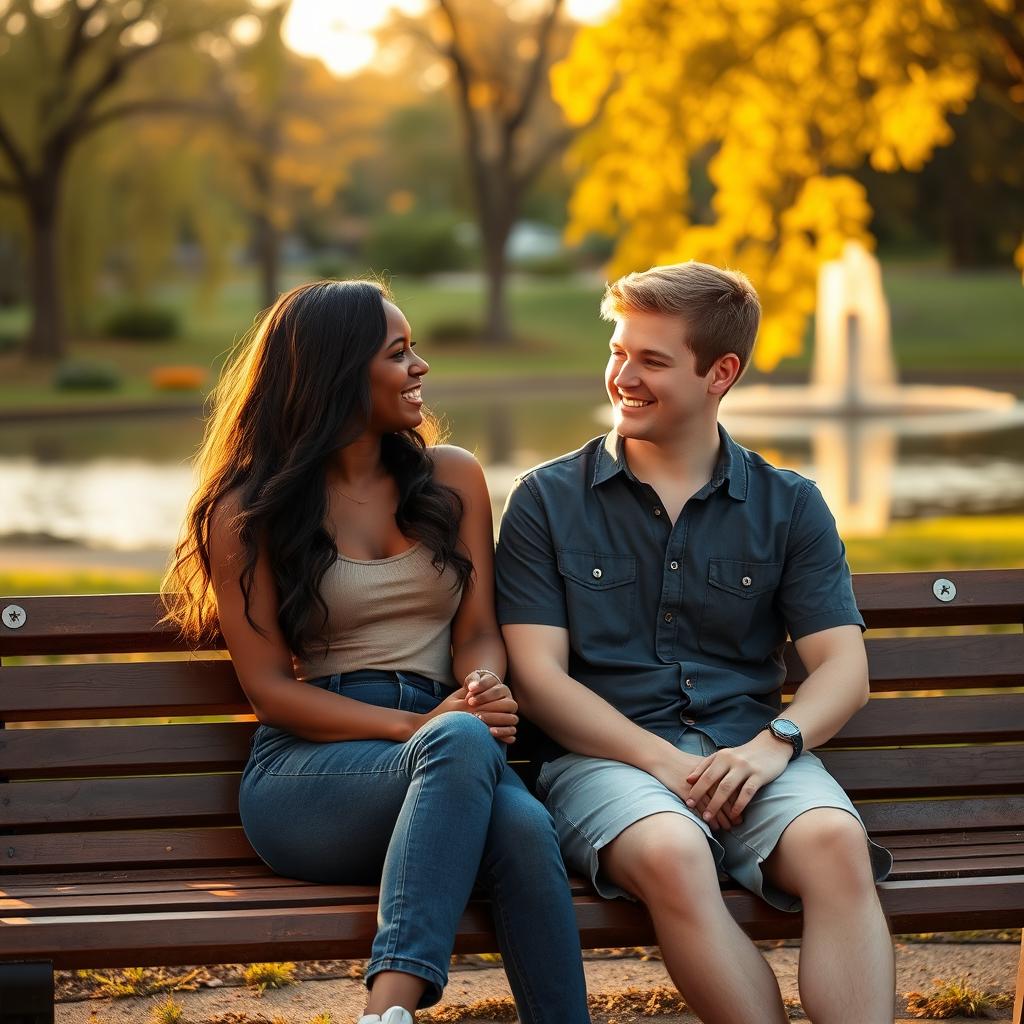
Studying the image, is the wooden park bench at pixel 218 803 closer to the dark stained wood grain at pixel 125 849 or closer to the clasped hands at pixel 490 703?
the dark stained wood grain at pixel 125 849

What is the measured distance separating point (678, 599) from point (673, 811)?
0.54 m

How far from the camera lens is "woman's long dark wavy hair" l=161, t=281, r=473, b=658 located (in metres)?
3.35

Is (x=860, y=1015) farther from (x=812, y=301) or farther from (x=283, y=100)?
(x=283, y=100)

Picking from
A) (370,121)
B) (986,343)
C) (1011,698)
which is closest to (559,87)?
(1011,698)

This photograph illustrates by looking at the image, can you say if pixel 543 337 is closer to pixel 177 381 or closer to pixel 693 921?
pixel 177 381

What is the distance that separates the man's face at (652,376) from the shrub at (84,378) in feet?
80.6

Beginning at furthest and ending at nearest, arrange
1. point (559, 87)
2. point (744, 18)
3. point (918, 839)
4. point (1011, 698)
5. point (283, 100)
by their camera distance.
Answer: point (283, 100) → point (559, 87) → point (744, 18) → point (1011, 698) → point (918, 839)

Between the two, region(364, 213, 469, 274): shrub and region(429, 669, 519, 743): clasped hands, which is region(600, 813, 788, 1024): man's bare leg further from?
region(364, 213, 469, 274): shrub

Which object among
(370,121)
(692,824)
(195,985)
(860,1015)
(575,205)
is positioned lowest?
(195,985)

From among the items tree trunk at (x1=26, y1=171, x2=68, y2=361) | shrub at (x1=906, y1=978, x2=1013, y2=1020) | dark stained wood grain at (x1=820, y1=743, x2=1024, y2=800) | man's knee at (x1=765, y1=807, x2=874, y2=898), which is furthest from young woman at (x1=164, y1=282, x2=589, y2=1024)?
tree trunk at (x1=26, y1=171, x2=68, y2=361)

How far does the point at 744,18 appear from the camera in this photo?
37.9ft

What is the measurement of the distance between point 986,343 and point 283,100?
2248cm

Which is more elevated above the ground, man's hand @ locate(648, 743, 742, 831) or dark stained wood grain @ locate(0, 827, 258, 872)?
man's hand @ locate(648, 743, 742, 831)

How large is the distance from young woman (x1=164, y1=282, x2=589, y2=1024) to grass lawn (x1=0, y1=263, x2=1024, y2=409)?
72.1ft
